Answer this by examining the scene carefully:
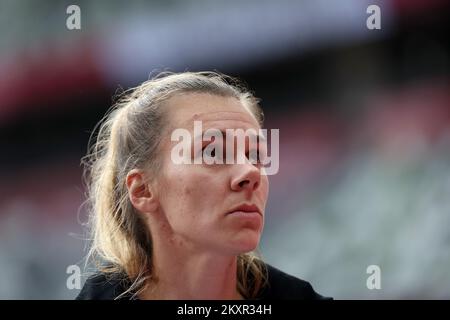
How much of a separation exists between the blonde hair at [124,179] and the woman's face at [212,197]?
48 millimetres

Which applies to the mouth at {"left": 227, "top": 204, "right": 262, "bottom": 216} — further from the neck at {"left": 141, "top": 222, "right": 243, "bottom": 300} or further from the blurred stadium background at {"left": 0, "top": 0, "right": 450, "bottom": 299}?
the blurred stadium background at {"left": 0, "top": 0, "right": 450, "bottom": 299}

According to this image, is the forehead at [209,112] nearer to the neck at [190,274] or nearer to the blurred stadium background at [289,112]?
the neck at [190,274]

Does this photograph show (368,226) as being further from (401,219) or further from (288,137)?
(288,137)

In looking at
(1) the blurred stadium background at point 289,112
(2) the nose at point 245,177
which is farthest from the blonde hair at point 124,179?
(1) the blurred stadium background at point 289,112

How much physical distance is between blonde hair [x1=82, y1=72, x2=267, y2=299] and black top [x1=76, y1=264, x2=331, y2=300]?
0.01 m

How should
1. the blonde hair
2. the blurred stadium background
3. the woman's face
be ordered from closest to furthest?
the woman's face
the blonde hair
the blurred stadium background

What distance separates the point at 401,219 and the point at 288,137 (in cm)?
39

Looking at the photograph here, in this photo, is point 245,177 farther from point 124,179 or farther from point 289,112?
point 289,112

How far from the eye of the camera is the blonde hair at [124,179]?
3.12ft

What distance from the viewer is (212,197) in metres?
0.85

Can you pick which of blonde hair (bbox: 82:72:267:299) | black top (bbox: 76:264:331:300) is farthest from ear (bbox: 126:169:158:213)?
black top (bbox: 76:264:331:300)

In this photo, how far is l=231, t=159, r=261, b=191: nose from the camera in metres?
0.85

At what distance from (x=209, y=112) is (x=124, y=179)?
0.63ft

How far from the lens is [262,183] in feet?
2.93
